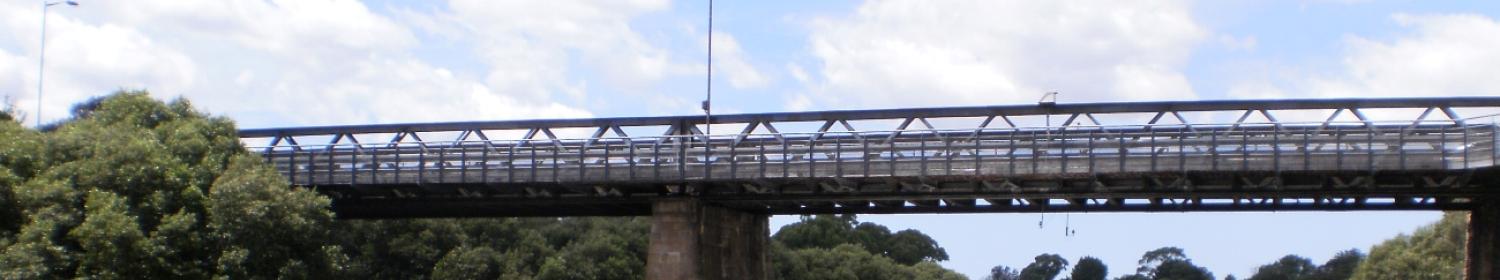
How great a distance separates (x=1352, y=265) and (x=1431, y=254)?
201ft

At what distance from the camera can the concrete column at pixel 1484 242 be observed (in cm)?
4588

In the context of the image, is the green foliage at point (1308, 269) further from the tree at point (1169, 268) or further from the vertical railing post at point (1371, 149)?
the vertical railing post at point (1371, 149)

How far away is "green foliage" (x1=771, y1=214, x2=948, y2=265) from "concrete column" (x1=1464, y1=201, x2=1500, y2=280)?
70.3m

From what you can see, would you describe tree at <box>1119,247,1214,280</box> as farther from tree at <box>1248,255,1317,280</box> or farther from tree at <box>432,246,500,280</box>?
tree at <box>432,246,500,280</box>

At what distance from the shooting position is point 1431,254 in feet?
275

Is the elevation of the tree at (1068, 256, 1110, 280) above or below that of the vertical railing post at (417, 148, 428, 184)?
below

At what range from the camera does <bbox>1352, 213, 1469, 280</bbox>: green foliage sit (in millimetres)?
80062

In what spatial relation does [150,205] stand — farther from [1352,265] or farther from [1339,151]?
[1352,265]

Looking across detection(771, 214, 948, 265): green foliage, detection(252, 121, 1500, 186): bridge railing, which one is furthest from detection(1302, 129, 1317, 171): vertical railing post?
detection(771, 214, 948, 265): green foliage

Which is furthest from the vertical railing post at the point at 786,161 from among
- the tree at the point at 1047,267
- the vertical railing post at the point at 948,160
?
the tree at the point at 1047,267

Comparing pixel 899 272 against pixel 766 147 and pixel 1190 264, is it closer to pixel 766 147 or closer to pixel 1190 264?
pixel 1190 264

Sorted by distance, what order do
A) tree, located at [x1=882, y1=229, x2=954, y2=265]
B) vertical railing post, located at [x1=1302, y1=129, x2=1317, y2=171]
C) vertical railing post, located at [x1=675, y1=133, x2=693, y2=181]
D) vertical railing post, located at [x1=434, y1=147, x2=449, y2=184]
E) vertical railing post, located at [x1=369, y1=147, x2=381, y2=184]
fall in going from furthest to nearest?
tree, located at [x1=882, y1=229, x2=954, y2=265]
vertical railing post, located at [x1=369, y1=147, x2=381, y2=184]
vertical railing post, located at [x1=434, y1=147, x2=449, y2=184]
vertical railing post, located at [x1=675, y1=133, x2=693, y2=181]
vertical railing post, located at [x1=1302, y1=129, x2=1317, y2=171]

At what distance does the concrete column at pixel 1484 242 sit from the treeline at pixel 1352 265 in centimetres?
1906

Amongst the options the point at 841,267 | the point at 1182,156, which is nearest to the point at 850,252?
the point at 841,267
